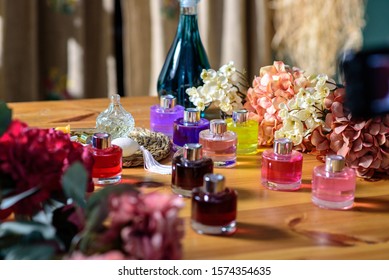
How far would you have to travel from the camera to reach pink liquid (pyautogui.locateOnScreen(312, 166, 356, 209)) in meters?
1.06

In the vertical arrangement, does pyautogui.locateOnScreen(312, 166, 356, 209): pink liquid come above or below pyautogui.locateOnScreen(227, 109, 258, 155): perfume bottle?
below

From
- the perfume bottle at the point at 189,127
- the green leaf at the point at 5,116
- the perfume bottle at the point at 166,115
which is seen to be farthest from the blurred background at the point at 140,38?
the green leaf at the point at 5,116

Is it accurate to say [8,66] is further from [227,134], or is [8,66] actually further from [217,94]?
[227,134]

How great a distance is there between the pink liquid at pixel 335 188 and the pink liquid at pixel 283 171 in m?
0.07

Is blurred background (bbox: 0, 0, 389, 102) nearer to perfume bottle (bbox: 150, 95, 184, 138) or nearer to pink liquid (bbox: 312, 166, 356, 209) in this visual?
perfume bottle (bbox: 150, 95, 184, 138)

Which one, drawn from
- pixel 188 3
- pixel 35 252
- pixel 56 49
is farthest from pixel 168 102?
pixel 56 49

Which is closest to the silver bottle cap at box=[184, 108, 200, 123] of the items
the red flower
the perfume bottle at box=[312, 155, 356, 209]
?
the perfume bottle at box=[312, 155, 356, 209]

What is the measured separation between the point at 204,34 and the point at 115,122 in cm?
120

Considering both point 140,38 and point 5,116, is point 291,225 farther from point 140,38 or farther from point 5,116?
point 140,38

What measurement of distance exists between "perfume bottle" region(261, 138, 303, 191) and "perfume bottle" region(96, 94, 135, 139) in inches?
12.9

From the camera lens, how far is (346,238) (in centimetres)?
97

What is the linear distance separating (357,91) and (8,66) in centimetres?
164

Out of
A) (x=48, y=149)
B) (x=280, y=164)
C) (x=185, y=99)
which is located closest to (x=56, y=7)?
(x=185, y=99)
